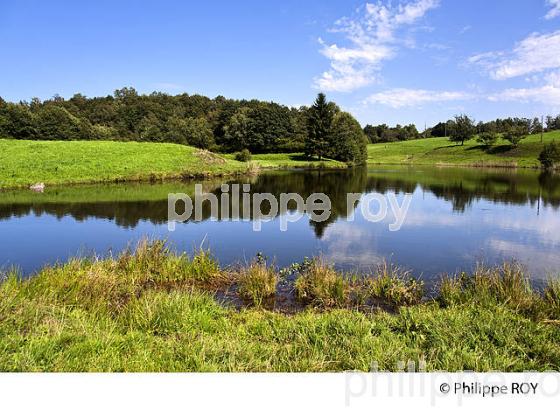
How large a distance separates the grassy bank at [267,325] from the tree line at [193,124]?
6939 centimetres

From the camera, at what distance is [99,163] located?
131 feet

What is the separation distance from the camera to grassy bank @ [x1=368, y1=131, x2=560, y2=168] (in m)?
84.8

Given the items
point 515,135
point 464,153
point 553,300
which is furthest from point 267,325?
point 515,135

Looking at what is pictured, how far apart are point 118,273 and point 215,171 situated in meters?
38.7

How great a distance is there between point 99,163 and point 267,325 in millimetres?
38120

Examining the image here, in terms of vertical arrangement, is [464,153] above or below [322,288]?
above

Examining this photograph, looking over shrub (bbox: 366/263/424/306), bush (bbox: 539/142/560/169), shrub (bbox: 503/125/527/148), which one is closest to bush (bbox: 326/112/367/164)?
bush (bbox: 539/142/560/169)

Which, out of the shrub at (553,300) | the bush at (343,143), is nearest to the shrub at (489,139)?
the bush at (343,143)

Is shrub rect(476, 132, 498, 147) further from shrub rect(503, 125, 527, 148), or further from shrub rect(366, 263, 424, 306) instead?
shrub rect(366, 263, 424, 306)

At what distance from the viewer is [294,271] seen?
1108 cm

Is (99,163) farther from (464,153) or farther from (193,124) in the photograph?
(464,153)

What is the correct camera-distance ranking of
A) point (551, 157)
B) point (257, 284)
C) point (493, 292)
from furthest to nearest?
point (551, 157) < point (257, 284) < point (493, 292)

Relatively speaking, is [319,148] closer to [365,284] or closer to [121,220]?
[121,220]
